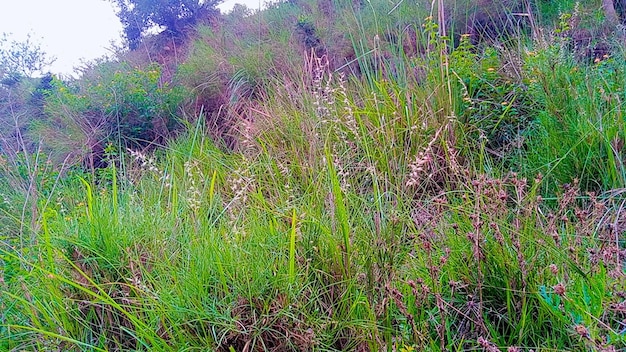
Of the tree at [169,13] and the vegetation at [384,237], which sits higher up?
the tree at [169,13]

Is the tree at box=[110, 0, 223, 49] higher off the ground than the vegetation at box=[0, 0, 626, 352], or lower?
higher

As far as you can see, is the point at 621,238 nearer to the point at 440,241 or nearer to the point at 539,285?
the point at 539,285

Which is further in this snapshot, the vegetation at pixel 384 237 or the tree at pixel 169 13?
the tree at pixel 169 13

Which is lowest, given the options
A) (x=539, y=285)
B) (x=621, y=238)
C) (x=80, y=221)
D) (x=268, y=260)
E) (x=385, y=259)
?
(x=621, y=238)

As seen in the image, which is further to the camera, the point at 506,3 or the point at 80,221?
the point at 506,3

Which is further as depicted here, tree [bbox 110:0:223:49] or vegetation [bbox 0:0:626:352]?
tree [bbox 110:0:223:49]

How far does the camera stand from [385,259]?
140 cm

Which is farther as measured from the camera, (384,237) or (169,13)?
(169,13)

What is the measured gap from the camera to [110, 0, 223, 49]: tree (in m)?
7.23

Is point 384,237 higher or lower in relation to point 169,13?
lower

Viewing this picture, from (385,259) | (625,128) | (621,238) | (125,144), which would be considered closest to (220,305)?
(385,259)

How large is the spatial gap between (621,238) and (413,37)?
285cm

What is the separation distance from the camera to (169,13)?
725 cm

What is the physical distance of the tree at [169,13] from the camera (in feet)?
23.7
